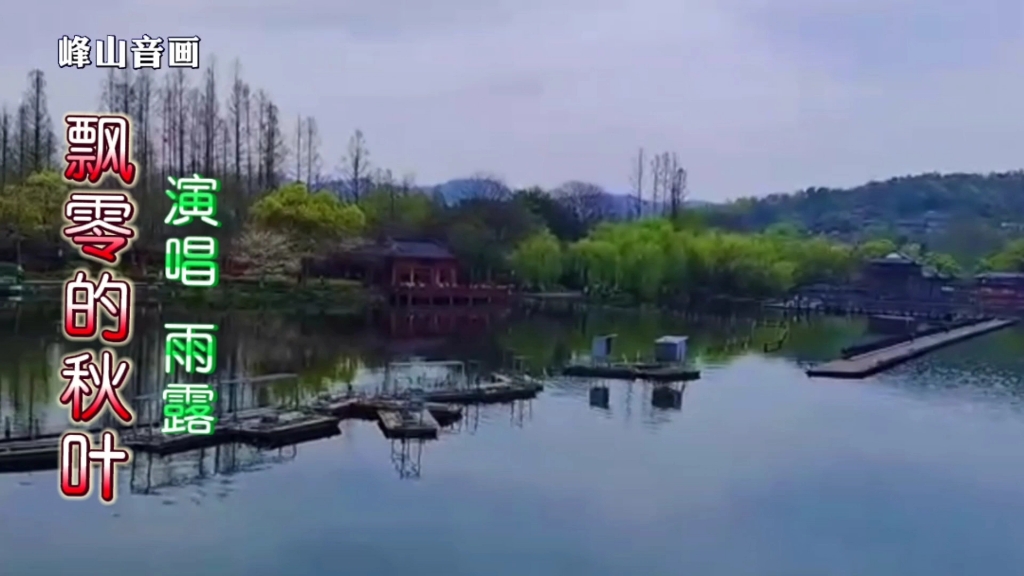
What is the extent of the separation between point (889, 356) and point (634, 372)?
135 inches

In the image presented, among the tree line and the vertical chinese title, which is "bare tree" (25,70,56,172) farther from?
the vertical chinese title

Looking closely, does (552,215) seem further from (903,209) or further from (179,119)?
(903,209)

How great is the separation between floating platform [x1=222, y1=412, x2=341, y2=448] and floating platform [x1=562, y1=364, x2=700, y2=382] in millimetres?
3362

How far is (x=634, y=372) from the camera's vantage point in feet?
32.4

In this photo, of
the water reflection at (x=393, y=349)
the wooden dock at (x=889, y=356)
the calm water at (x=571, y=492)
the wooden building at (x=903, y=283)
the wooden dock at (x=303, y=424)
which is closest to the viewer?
the calm water at (x=571, y=492)

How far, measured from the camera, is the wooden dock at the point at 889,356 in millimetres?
10617

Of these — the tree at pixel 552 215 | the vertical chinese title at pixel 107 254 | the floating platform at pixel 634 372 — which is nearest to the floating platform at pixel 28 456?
Answer: the vertical chinese title at pixel 107 254

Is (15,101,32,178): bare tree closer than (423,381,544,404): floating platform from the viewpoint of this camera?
No

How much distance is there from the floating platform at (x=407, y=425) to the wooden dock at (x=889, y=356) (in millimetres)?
4846

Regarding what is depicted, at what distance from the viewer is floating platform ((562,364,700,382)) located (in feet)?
32.3

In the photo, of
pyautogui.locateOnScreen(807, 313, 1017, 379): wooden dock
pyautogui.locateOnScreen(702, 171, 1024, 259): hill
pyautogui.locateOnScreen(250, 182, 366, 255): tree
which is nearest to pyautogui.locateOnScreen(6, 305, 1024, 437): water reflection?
pyautogui.locateOnScreen(807, 313, 1017, 379): wooden dock

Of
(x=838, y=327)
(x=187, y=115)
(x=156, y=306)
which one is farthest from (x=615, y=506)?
(x=838, y=327)

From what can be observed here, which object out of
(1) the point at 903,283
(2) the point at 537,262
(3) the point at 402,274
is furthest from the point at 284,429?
A: (1) the point at 903,283

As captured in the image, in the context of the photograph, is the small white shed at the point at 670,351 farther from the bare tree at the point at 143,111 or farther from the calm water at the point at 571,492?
the bare tree at the point at 143,111
